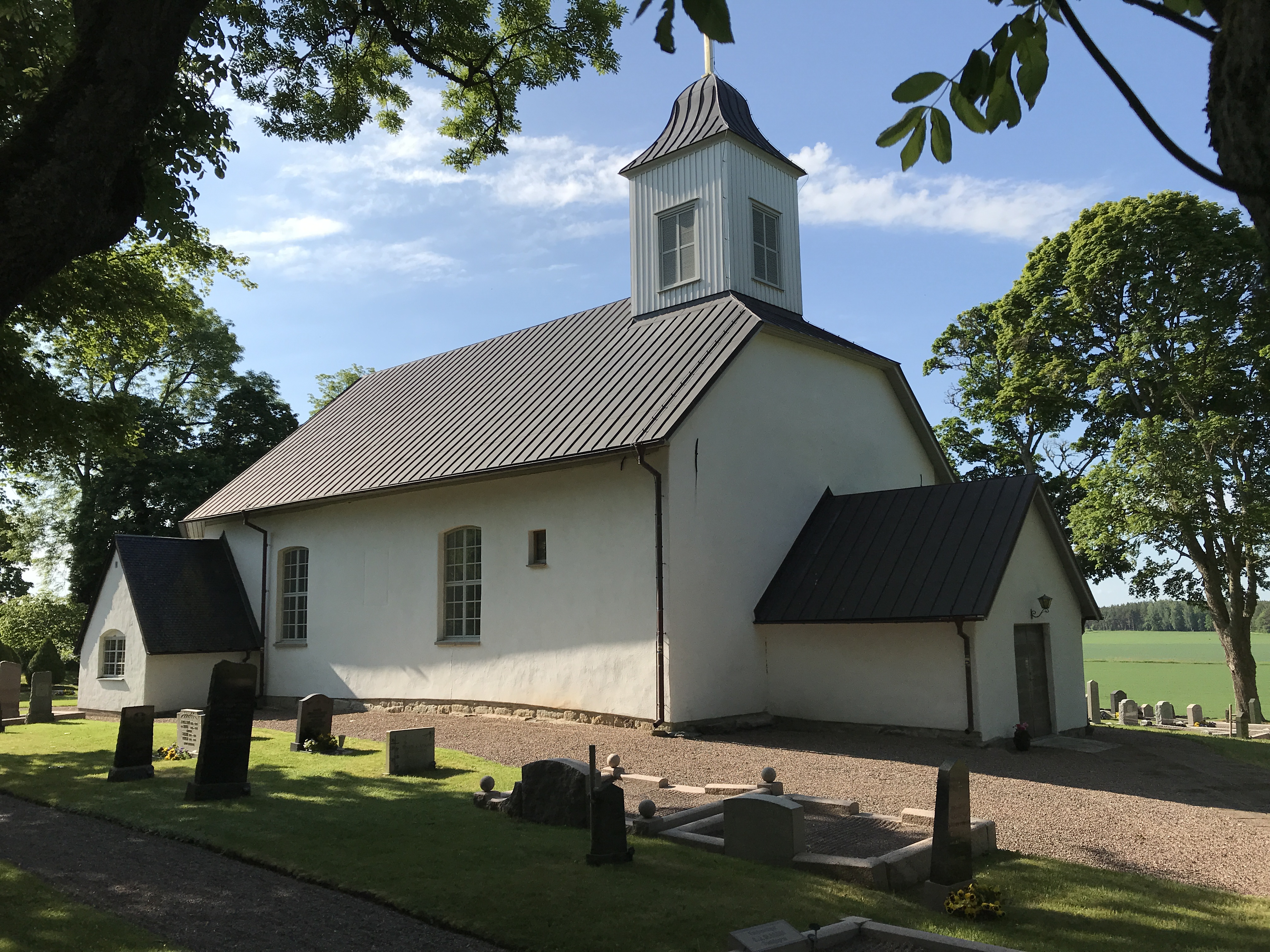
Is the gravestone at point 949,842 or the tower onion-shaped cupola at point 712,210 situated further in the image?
the tower onion-shaped cupola at point 712,210

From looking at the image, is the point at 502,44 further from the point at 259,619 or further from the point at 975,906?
the point at 259,619

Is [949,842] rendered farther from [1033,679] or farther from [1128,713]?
[1128,713]

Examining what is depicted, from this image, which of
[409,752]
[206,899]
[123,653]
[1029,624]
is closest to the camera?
[206,899]

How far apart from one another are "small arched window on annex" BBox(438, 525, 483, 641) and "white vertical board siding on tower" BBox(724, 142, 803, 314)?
7.43 meters

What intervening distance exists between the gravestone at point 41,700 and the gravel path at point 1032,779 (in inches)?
273

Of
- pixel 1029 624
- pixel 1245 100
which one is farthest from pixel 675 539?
pixel 1245 100

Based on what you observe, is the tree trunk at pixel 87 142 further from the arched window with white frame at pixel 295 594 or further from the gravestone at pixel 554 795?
the arched window with white frame at pixel 295 594

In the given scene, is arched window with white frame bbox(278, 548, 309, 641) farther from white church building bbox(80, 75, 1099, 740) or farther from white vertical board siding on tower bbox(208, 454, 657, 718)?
white vertical board siding on tower bbox(208, 454, 657, 718)

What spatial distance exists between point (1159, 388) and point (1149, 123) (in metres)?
24.8

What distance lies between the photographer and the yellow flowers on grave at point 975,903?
619 cm

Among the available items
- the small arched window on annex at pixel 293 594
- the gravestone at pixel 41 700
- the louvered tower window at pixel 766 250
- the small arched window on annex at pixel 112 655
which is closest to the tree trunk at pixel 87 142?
the louvered tower window at pixel 766 250

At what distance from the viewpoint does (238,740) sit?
10.6 meters

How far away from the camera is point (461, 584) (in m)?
18.1

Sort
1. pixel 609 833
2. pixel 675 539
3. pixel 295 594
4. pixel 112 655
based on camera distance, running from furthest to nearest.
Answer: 1. pixel 295 594
2. pixel 112 655
3. pixel 675 539
4. pixel 609 833
